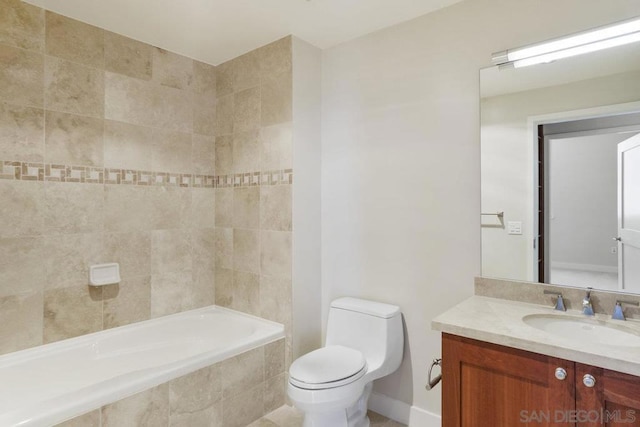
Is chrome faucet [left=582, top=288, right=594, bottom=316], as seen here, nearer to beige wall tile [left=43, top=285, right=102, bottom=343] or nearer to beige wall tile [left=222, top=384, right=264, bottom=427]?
beige wall tile [left=222, top=384, right=264, bottom=427]

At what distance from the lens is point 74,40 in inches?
87.0

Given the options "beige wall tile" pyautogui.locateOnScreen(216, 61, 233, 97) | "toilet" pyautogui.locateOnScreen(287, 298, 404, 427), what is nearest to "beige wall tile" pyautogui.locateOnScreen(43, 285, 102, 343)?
"toilet" pyautogui.locateOnScreen(287, 298, 404, 427)

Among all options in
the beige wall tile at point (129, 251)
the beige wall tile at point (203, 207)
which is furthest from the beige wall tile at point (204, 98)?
the beige wall tile at point (129, 251)

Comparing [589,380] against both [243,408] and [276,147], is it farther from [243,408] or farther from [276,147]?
[276,147]

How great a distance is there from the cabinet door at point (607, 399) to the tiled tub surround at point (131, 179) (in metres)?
1.65

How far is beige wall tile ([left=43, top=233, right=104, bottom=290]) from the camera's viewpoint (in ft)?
6.97

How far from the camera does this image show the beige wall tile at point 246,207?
266 centimetres

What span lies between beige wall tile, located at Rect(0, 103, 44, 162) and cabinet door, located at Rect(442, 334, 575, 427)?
8.03 ft

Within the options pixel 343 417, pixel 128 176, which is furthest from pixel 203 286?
pixel 343 417

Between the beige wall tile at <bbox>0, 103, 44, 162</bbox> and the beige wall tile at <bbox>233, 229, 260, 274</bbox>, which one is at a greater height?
the beige wall tile at <bbox>0, 103, 44, 162</bbox>

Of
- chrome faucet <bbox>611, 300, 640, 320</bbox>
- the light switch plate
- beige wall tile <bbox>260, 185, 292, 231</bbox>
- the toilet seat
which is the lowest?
the toilet seat

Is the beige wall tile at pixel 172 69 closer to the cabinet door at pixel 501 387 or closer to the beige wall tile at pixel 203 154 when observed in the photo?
the beige wall tile at pixel 203 154

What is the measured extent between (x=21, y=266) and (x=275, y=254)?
1.48 meters

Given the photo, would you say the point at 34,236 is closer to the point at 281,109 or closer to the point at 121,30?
the point at 121,30
